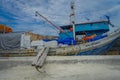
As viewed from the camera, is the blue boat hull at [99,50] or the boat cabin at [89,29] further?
the boat cabin at [89,29]

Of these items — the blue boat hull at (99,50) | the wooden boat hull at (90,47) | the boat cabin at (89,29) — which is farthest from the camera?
the boat cabin at (89,29)

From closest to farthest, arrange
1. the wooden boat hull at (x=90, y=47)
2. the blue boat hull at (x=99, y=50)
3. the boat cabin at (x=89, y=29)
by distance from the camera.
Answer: the wooden boat hull at (x=90, y=47)
the blue boat hull at (x=99, y=50)
the boat cabin at (x=89, y=29)

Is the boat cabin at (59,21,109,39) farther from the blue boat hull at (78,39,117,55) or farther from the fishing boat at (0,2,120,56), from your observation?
the blue boat hull at (78,39,117,55)

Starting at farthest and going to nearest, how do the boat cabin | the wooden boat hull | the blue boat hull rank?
the boat cabin < the blue boat hull < the wooden boat hull

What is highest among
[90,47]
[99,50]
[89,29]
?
[89,29]

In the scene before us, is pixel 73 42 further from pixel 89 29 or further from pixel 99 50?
pixel 89 29

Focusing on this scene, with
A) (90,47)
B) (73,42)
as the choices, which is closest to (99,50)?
(90,47)

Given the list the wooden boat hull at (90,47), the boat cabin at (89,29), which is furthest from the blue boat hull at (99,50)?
the boat cabin at (89,29)

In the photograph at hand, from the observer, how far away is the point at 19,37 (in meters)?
16.8

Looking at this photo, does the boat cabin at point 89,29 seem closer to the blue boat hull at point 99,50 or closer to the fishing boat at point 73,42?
the fishing boat at point 73,42

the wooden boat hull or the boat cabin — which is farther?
the boat cabin

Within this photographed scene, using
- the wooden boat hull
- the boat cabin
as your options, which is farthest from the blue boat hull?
the boat cabin

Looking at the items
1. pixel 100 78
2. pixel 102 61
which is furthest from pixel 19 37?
pixel 100 78

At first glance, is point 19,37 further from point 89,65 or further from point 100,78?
point 100,78
